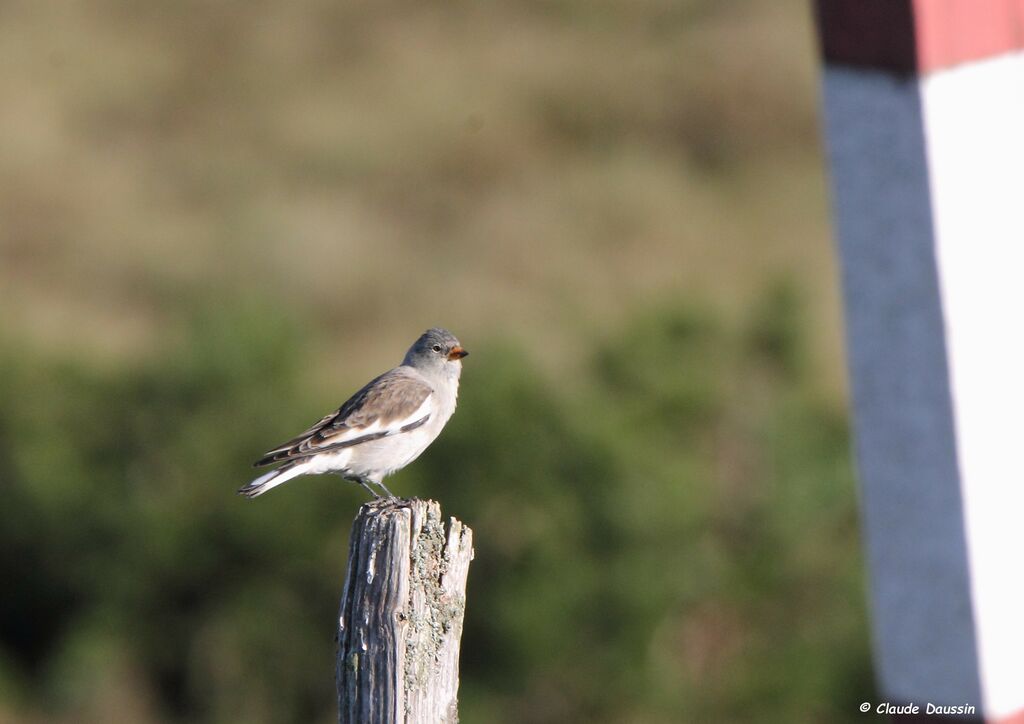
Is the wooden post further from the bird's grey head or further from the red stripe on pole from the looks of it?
the bird's grey head

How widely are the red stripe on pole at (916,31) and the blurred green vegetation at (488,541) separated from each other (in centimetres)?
718

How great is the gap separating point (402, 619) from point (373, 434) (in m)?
2.63

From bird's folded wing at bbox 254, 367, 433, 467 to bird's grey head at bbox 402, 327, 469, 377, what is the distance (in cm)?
35

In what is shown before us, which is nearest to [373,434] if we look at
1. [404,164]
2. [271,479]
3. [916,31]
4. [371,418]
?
[371,418]

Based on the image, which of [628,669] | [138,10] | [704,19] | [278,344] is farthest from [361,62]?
[628,669]

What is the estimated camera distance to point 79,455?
44.6 ft

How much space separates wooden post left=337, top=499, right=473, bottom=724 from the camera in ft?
14.7

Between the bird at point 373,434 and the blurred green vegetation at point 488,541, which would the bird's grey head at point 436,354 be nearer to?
the bird at point 373,434

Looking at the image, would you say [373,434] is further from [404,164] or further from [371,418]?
[404,164]

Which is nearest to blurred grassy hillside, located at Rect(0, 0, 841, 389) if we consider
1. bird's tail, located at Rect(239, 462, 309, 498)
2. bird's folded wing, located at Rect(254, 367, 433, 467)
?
bird's folded wing, located at Rect(254, 367, 433, 467)

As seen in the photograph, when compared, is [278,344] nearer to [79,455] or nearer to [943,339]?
[79,455]

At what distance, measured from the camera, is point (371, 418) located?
7.20 m

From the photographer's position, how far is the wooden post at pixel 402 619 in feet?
14.7

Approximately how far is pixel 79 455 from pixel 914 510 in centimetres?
976
